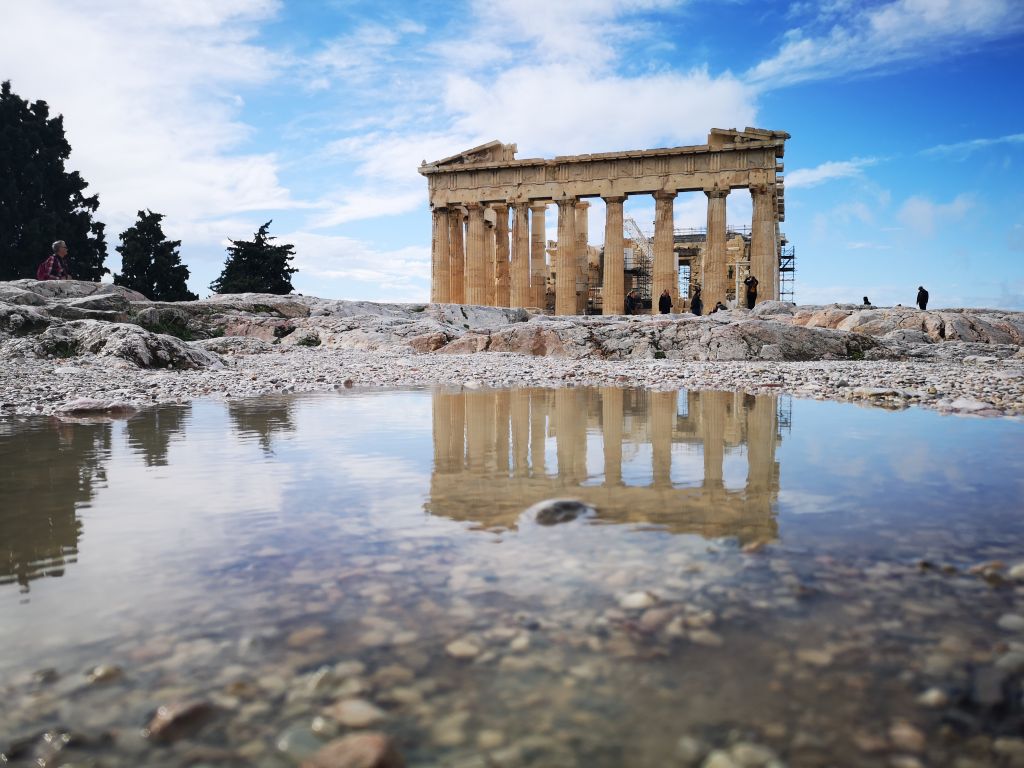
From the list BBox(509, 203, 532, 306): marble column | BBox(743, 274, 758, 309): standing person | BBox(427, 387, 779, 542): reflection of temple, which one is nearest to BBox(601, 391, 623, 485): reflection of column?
BBox(427, 387, 779, 542): reflection of temple

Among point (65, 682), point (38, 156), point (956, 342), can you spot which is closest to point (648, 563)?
point (65, 682)

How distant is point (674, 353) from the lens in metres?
15.1

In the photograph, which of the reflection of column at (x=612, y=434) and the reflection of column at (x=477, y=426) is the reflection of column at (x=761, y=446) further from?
the reflection of column at (x=477, y=426)

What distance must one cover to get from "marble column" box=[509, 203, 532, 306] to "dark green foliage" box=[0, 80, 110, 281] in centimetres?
1987

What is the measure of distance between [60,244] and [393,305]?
919cm

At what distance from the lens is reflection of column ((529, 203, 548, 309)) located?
3925 centimetres

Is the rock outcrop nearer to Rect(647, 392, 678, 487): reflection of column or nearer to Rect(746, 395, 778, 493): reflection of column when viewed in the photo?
Rect(647, 392, 678, 487): reflection of column

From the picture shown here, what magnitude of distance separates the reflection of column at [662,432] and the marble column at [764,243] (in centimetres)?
2636

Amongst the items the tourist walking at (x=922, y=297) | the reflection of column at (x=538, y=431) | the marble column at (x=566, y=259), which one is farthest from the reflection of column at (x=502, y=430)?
the marble column at (x=566, y=259)

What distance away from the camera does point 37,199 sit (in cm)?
3350

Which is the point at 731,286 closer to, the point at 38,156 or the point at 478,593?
the point at 38,156

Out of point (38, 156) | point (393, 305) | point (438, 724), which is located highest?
point (38, 156)

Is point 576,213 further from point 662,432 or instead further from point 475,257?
point 662,432

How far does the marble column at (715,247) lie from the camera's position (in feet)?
111
